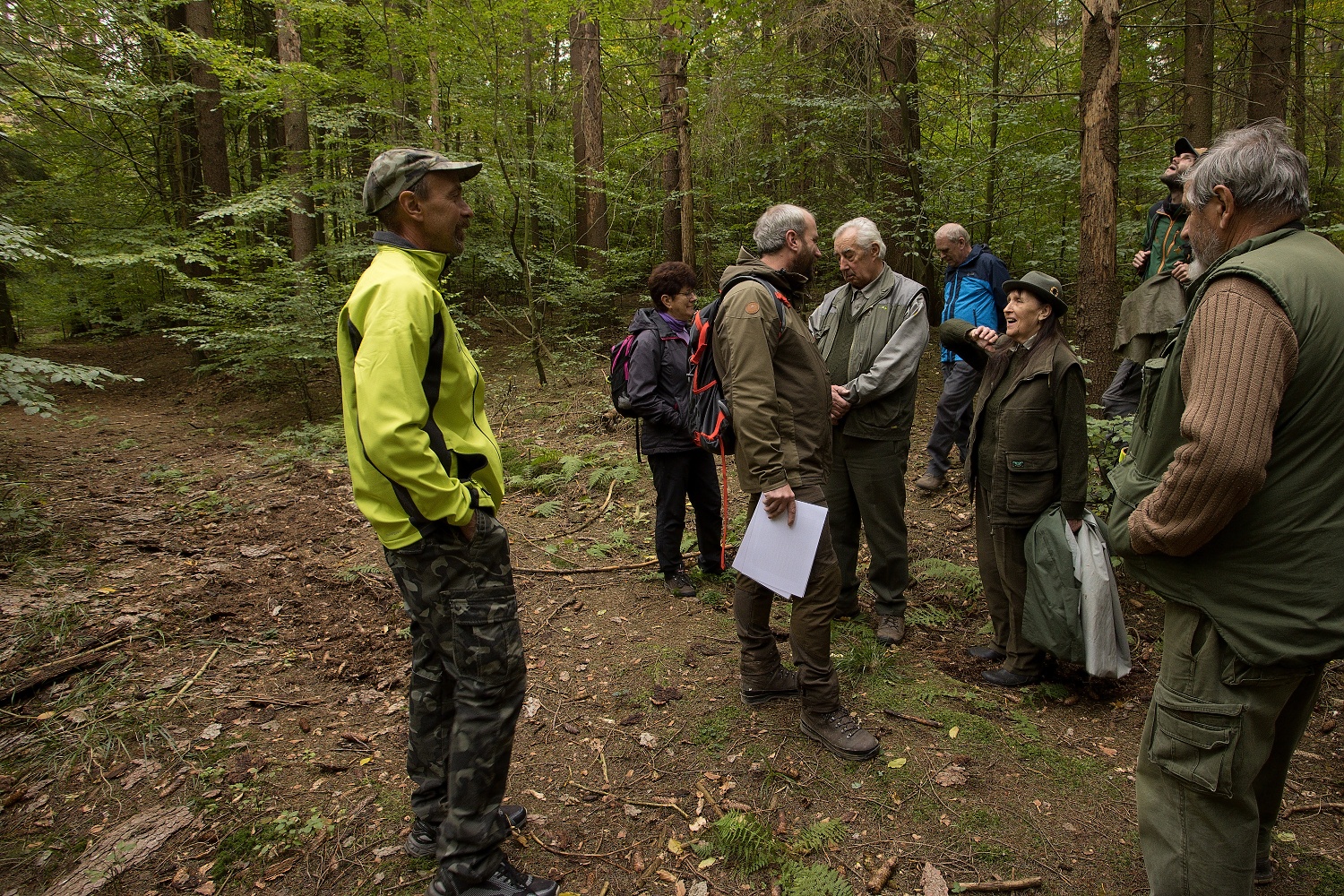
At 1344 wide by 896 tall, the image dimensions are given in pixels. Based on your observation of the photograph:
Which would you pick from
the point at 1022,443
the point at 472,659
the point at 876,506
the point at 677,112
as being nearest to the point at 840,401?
the point at 876,506

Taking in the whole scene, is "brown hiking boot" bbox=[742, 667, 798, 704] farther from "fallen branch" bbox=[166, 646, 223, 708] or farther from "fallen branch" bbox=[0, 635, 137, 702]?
"fallen branch" bbox=[0, 635, 137, 702]

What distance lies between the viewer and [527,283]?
34.5 feet

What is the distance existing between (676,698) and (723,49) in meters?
10.2

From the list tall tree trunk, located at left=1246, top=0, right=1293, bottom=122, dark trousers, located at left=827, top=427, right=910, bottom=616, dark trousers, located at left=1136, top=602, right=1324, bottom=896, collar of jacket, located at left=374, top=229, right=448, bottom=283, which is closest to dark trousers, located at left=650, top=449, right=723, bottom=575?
dark trousers, located at left=827, top=427, right=910, bottom=616

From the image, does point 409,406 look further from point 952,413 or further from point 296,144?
point 296,144

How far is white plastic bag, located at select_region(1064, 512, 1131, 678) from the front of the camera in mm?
3414

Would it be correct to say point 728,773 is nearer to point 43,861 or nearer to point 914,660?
point 914,660

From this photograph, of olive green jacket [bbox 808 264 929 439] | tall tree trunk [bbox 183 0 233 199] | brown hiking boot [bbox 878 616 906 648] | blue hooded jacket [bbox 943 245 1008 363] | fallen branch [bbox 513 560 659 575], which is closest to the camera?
olive green jacket [bbox 808 264 929 439]

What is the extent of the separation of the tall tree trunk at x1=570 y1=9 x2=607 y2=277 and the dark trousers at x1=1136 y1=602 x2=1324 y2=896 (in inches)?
402

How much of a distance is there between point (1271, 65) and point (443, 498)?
11.8 metres

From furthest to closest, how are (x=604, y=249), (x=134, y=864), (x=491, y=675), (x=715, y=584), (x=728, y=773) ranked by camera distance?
(x=604, y=249) → (x=715, y=584) → (x=728, y=773) → (x=134, y=864) → (x=491, y=675)

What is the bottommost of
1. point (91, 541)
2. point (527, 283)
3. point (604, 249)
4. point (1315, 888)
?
point (1315, 888)

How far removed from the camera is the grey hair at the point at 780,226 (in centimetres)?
338

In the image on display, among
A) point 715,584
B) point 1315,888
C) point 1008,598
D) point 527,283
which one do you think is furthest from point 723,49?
point 1315,888
